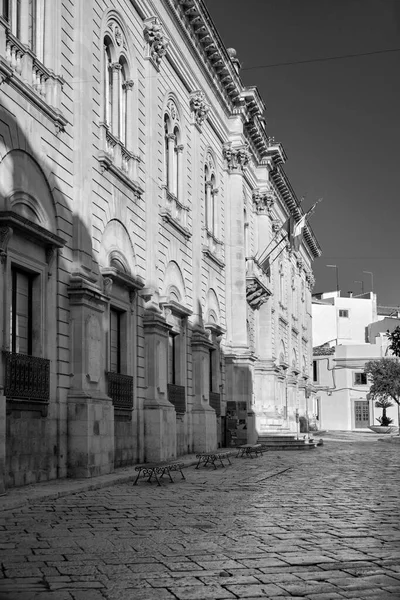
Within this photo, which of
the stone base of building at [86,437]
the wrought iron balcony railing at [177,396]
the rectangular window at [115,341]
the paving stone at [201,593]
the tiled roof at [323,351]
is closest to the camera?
the paving stone at [201,593]

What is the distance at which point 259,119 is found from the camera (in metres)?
40.4

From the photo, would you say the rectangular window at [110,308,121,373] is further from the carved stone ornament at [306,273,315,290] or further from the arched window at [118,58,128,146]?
the carved stone ornament at [306,273,315,290]

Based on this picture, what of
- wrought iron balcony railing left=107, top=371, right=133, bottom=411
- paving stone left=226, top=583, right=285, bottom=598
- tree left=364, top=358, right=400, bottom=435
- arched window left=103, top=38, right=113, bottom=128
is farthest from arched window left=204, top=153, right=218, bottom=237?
tree left=364, top=358, right=400, bottom=435

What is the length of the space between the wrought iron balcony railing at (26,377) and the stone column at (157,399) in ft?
21.0

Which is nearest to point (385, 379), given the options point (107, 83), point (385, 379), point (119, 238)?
point (385, 379)

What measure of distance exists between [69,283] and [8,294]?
272 cm

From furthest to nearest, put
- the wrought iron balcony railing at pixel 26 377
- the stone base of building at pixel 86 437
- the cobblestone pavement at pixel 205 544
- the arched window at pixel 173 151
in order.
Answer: the arched window at pixel 173 151, the stone base of building at pixel 86 437, the wrought iron balcony railing at pixel 26 377, the cobblestone pavement at pixel 205 544

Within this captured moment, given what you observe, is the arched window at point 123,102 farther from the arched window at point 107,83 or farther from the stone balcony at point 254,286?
the stone balcony at point 254,286

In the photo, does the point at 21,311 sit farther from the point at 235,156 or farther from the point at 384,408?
the point at 384,408

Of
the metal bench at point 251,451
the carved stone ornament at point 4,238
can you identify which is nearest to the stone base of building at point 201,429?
the metal bench at point 251,451

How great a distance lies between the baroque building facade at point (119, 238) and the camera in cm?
1591

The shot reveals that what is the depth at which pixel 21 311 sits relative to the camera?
1608 centimetres

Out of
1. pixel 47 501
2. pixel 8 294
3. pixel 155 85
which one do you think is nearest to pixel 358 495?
pixel 47 501

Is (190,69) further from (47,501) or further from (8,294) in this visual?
(47,501)
